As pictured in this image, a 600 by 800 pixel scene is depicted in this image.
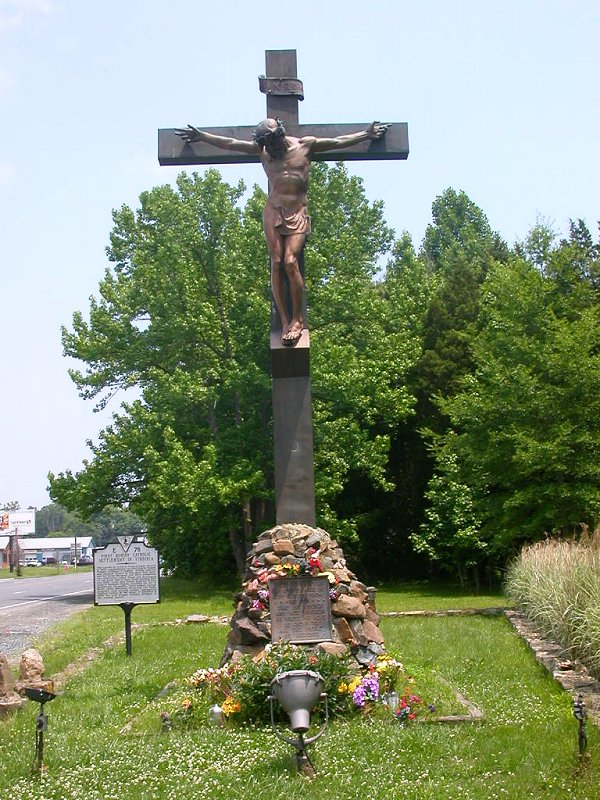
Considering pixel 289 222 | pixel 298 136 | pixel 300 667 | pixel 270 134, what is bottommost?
pixel 300 667

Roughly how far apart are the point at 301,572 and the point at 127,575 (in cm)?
551

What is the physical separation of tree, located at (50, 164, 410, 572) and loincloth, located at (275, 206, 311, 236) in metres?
14.4

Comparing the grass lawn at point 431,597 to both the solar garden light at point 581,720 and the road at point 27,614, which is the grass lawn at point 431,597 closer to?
the road at point 27,614

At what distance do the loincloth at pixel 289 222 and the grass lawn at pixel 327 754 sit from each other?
4560mm

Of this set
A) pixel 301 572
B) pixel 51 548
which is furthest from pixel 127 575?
pixel 51 548

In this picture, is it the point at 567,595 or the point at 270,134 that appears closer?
the point at 270,134

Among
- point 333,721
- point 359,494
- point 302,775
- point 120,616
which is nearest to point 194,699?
point 333,721

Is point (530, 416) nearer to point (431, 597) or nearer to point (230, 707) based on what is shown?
point (431, 597)

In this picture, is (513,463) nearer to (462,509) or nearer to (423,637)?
(462,509)

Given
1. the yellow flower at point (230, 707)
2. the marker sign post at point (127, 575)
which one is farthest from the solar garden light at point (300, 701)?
the marker sign post at point (127, 575)

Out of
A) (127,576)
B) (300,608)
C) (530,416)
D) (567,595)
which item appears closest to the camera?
(300,608)

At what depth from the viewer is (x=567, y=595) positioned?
11.6m

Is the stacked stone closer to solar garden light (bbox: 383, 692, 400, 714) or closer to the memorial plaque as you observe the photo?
the memorial plaque

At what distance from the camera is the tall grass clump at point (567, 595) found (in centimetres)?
988
